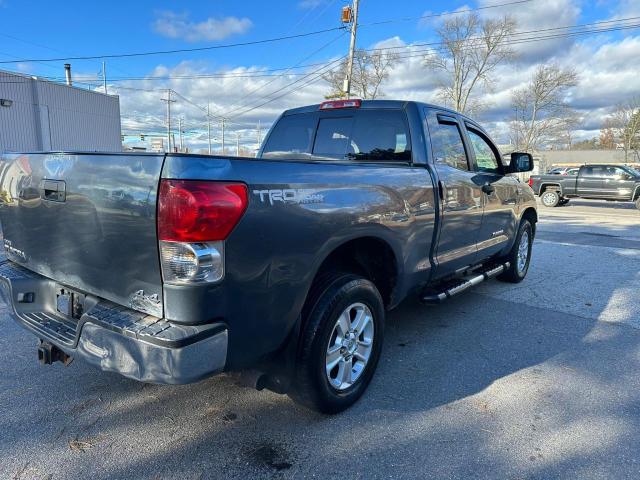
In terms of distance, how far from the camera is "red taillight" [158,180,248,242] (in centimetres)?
186

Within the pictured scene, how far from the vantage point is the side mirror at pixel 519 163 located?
494 centimetres

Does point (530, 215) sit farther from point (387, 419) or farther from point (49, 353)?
point (49, 353)

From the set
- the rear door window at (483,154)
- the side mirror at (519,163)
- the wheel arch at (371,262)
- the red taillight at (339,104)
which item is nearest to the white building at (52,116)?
the red taillight at (339,104)

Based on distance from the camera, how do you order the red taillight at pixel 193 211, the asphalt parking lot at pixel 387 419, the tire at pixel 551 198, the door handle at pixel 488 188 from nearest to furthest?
the red taillight at pixel 193 211 < the asphalt parking lot at pixel 387 419 < the door handle at pixel 488 188 < the tire at pixel 551 198

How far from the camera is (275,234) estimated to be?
212 centimetres

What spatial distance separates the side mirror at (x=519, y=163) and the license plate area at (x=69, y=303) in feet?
14.5

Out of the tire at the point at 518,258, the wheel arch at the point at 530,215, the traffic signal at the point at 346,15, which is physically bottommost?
the tire at the point at 518,258

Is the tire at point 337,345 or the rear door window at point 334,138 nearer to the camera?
the tire at point 337,345

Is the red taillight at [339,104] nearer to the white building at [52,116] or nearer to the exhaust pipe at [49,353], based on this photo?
the exhaust pipe at [49,353]

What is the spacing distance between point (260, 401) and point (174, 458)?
69cm

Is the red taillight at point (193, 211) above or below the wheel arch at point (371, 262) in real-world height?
above

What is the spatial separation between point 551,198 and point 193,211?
20.8 metres

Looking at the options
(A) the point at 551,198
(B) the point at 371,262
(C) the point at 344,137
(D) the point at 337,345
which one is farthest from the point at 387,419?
(A) the point at 551,198

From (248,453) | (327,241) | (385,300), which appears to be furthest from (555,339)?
(248,453)
